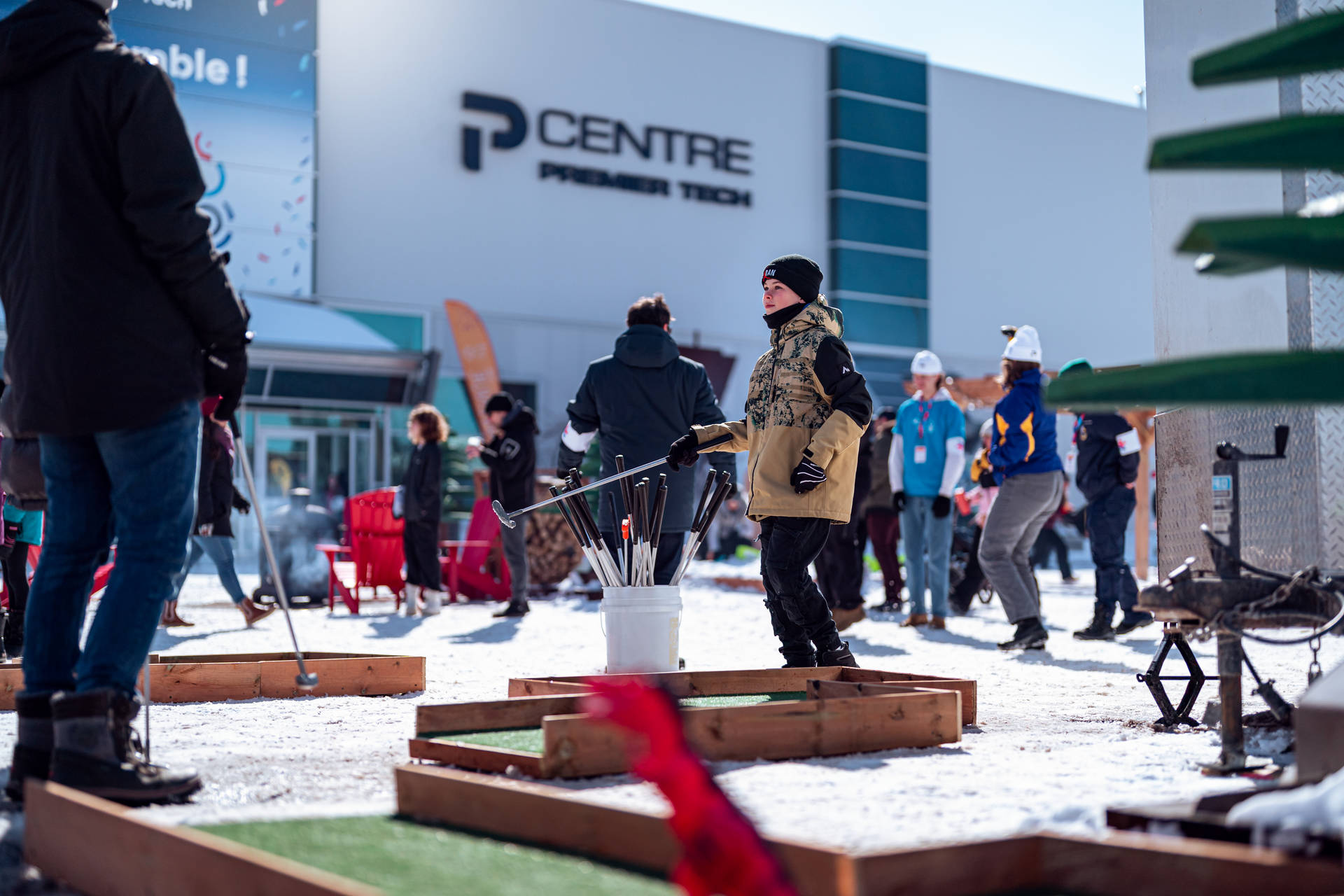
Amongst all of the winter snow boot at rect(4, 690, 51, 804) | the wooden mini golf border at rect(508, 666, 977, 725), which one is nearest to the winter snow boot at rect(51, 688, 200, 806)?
the winter snow boot at rect(4, 690, 51, 804)

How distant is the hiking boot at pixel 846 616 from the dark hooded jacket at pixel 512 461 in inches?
114


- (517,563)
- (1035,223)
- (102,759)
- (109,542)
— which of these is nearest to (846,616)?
(517,563)

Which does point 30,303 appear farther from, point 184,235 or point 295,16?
point 295,16

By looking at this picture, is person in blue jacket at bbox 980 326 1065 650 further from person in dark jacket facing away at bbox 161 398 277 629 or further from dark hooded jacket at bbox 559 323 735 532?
person in dark jacket facing away at bbox 161 398 277 629

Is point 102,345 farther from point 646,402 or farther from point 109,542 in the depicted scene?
point 646,402

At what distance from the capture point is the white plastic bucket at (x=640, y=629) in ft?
16.6

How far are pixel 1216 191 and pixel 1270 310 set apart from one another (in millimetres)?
457

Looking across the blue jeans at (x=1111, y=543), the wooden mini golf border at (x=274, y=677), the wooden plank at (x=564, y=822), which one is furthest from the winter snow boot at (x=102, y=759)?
the blue jeans at (x=1111, y=543)

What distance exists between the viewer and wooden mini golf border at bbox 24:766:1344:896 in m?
1.87

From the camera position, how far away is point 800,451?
4961mm

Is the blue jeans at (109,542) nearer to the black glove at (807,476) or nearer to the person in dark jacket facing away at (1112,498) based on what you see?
the black glove at (807,476)

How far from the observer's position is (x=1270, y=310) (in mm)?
4203

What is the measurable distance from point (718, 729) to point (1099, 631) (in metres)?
5.67

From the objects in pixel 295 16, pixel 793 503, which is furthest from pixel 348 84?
pixel 793 503
